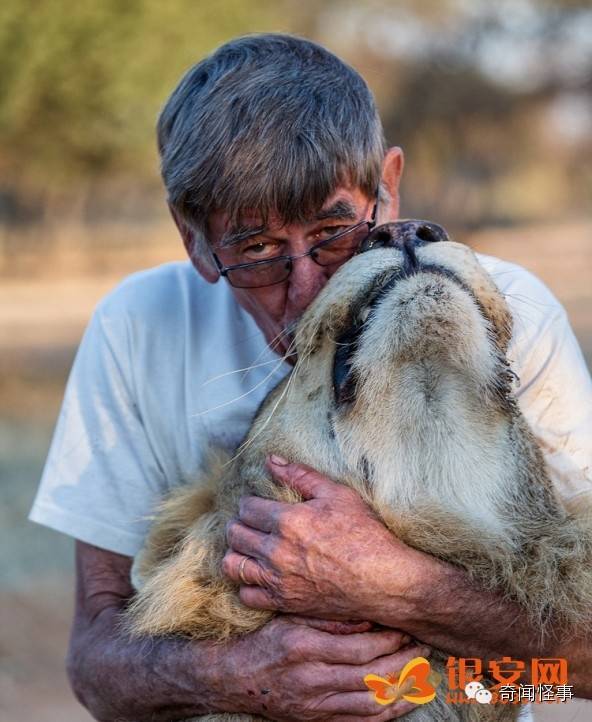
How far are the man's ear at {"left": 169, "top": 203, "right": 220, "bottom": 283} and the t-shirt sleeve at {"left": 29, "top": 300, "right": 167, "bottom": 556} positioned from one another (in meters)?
0.36

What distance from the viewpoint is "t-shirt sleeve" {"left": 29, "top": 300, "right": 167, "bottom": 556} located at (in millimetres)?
3555

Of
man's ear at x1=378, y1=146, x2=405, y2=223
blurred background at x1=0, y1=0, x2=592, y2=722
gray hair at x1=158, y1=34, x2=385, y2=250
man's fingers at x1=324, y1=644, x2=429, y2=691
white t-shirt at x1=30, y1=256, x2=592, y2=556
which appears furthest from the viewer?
blurred background at x1=0, y1=0, x2=592, y2=722

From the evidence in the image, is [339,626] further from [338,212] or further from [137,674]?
[338,212]

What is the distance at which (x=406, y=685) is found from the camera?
255 cm

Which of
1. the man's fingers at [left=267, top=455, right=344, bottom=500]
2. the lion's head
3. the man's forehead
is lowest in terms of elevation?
the man's fingers at [left=267, top=455, right=344, bottom=500]

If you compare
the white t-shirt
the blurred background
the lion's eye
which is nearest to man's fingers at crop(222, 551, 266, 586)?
the lion's eye

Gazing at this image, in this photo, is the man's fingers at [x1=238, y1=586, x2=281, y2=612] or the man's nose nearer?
the man's fingers at [x1=238, y1=586, x2=281, y2=612]

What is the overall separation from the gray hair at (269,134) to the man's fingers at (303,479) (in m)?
0.72

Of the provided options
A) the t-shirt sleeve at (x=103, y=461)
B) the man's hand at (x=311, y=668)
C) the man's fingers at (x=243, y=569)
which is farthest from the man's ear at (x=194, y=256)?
the man's hand at (x=311, y=668)

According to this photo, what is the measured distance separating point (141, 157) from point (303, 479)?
69.0 feet

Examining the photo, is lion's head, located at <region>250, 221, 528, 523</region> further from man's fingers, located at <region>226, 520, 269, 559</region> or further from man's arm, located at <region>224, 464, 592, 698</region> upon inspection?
man's fingers, located at <region>226, 520, 269, 559</region>

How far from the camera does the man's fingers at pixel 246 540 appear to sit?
2.60 metres

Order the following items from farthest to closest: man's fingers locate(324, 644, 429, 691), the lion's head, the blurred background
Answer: the blurred background → man's fingers locate(324, 644, 429, 691) → the lion's head

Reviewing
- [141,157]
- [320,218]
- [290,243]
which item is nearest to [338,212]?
[320,218]
